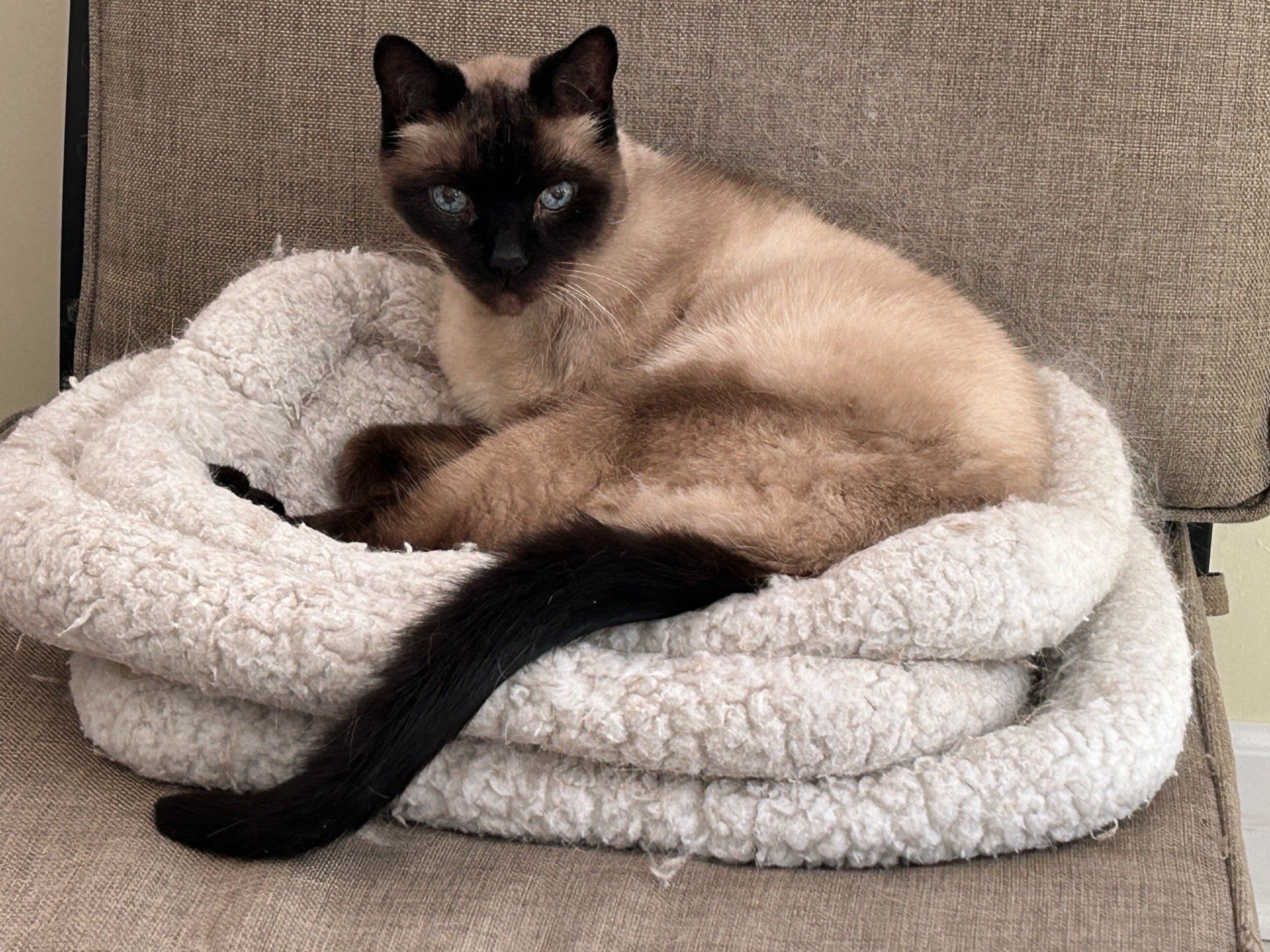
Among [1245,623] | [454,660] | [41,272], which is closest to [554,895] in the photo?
[454,660]

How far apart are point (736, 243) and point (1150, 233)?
554mm

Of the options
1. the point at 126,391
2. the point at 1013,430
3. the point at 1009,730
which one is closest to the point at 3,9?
the point at 126,391

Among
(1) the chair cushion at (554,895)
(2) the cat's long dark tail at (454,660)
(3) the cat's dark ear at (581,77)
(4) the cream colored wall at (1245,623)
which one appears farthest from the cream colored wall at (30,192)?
(4) the cream colored wall at (1245,623)

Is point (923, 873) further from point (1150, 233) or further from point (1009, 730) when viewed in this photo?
point (1150, 233)

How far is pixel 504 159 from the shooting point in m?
1.43

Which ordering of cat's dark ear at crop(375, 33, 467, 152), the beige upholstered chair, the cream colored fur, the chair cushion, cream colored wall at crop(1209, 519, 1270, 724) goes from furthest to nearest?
cream colored wall at crop(1209, 519, 1270, 724) < the beige upholstered chair < cat's dark ear at crop(375, 33, 467, 152) < the cream colored fur < the chair cushion

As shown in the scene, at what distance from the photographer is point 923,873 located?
102 centimetres

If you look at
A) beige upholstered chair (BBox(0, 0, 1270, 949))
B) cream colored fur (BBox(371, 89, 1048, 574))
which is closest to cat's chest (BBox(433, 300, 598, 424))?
cream colored fur (BBox(371, 89, 1048, 574))

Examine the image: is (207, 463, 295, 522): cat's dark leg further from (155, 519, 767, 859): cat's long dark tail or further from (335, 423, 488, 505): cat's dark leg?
(155, 519, 767, 859): cat's long dark tail

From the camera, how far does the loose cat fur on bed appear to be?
1.01 meters

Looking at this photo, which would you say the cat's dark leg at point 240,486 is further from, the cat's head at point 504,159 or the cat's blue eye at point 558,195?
the cat's blue eye at point 558,195

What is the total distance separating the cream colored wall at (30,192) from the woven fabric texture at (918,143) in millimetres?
508

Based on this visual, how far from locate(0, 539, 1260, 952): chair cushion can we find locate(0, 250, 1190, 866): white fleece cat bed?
0.03 metres

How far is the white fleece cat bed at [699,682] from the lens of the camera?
103 centimetres
